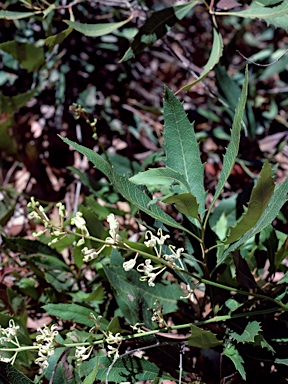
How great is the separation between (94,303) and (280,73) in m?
0.80

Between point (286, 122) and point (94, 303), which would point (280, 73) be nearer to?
point (286, 122)

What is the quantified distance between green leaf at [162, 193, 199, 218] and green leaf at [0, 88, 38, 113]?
65cm

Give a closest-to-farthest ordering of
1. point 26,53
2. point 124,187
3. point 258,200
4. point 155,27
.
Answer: point 258,200, point 124,187, point 155,27, point 26,53

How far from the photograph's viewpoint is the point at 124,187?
0.73 m

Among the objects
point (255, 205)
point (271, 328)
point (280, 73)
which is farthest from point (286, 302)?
point (280, 73)

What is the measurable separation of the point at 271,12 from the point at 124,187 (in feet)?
1.53

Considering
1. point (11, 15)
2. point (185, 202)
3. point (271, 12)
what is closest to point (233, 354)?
point (185, 202)

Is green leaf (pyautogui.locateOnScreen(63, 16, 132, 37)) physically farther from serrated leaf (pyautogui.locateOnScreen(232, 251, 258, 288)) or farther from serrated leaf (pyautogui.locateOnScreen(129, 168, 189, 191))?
serrated leaf (pyautogui.locateOnScreen(232, 251, 258, 288))

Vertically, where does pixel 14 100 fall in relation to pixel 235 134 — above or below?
below

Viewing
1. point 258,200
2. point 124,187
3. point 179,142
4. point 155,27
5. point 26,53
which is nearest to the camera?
point 258,200

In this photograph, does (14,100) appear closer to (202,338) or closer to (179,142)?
(179,142)

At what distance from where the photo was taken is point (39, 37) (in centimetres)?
135

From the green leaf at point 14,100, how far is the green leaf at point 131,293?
520 mm

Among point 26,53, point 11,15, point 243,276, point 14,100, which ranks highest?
point 11,15
